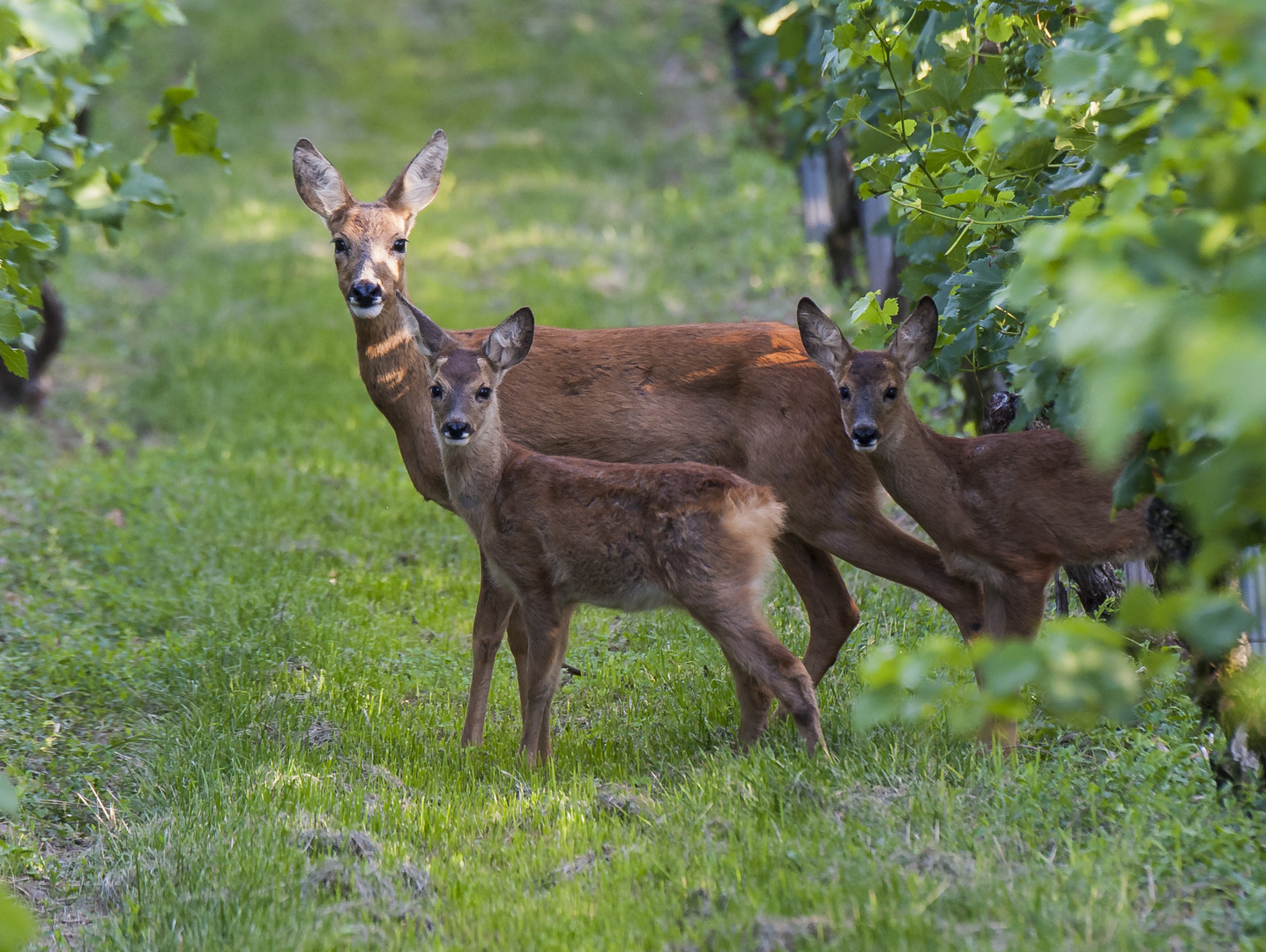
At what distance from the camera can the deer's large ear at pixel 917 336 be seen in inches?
207

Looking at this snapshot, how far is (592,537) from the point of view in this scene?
495 centimetres

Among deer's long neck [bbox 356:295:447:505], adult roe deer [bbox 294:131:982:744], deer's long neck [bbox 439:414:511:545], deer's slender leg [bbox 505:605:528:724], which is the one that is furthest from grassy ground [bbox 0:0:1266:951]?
deer's long neck [bbox 356:295:447:505]

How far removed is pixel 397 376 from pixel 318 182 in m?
1.15

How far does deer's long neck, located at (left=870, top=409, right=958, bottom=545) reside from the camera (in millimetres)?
5094

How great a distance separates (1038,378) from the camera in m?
3.95

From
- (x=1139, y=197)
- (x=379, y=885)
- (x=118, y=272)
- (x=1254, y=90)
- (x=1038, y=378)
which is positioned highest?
(x=118, y=272)

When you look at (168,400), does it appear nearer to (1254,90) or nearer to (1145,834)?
(1145,834)

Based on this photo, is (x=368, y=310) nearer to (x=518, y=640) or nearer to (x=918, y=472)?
(x=518, y=640)

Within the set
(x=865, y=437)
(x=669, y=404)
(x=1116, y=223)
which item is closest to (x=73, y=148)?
(x=669, y=404)

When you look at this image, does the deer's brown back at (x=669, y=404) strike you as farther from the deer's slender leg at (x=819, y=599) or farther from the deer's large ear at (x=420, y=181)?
the deer's large ear at (x=420, y=181)

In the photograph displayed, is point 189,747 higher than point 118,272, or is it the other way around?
point 118,272

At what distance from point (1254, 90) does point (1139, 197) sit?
0.92 ft

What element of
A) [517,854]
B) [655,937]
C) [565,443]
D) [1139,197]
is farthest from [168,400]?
[1139,197]

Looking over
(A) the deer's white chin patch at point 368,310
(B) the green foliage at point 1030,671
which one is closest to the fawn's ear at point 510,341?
(A) the deer's white chin patch at point 368,310
